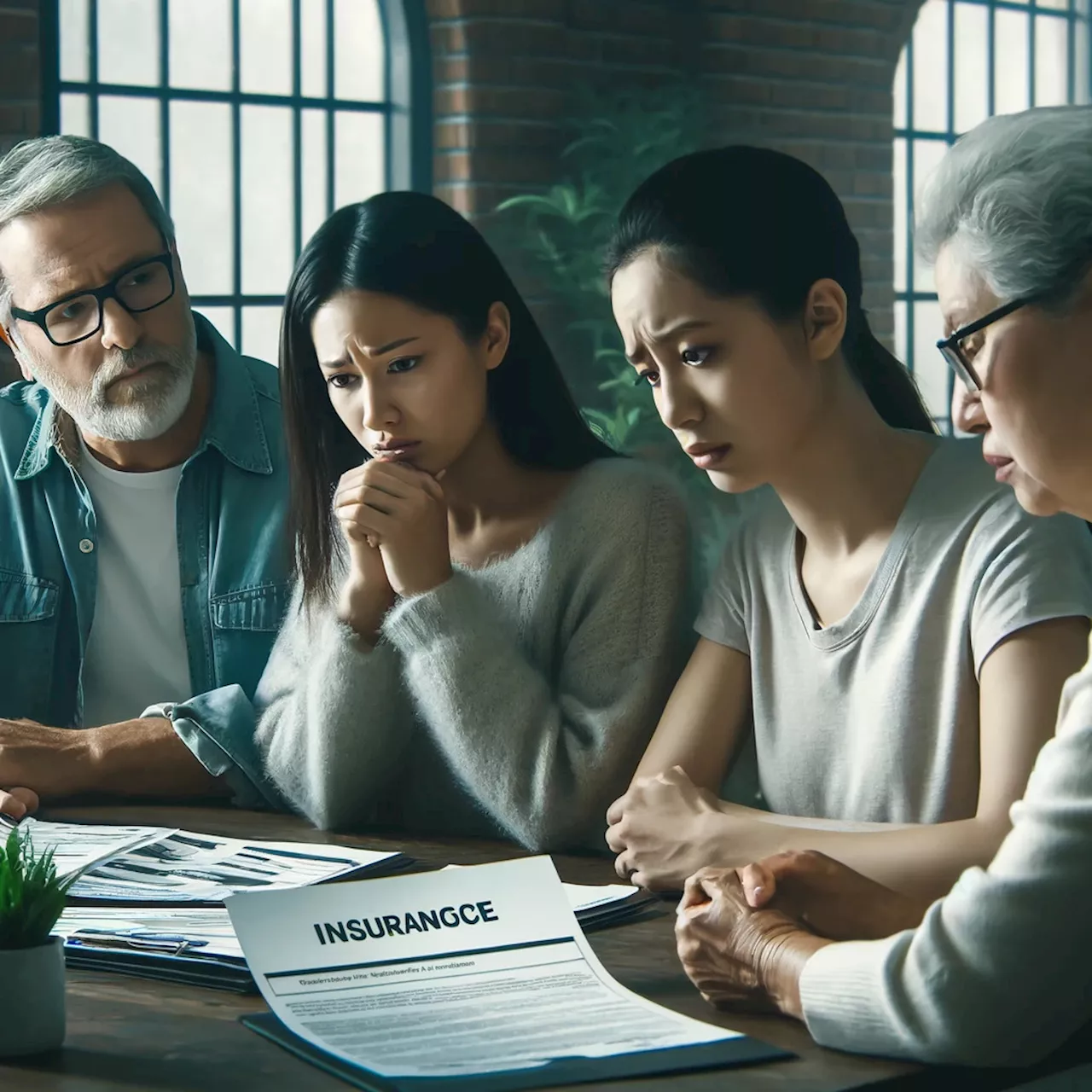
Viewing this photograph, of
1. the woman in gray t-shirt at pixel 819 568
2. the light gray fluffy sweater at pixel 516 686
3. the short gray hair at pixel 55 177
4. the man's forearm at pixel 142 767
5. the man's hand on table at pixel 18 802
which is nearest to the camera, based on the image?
the woman in gray t-shirt at pixel 819 568

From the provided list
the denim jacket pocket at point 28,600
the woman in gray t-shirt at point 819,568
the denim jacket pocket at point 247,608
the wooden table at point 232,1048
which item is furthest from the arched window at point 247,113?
the wooden table at point 232,1048

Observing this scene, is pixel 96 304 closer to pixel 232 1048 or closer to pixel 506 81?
pixel 232 1048

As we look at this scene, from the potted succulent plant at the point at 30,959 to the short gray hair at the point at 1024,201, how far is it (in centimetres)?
78

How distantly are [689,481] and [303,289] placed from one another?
362 cm

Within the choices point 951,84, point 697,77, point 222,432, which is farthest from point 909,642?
point 951,84

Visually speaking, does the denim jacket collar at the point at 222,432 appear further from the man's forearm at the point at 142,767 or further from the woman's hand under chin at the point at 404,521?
the woman's hand under chin at the point at 404,521

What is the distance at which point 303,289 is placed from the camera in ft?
6.25

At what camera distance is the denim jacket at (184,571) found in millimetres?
2416

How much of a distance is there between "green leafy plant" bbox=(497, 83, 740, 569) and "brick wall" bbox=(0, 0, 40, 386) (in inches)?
60.7

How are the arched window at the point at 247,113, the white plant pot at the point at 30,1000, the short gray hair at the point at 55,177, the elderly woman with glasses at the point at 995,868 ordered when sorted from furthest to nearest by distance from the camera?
1. the arched window at the point at 247,113
2. the short gray hair at the point at 55,177
3. the white plant pot at the point at 30,1000
4. the elderly woman with glasses at the point at 995,868

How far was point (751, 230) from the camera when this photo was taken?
1.63 meters

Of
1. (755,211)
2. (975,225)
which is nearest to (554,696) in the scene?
(755,211)

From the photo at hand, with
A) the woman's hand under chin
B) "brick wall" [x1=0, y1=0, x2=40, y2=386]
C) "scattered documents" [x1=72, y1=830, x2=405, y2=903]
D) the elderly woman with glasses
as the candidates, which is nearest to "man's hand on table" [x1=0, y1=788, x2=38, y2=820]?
"scattered documents" [x1=72, y1=830, x2=405, y2=903]

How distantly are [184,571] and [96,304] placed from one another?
15.9 inches
